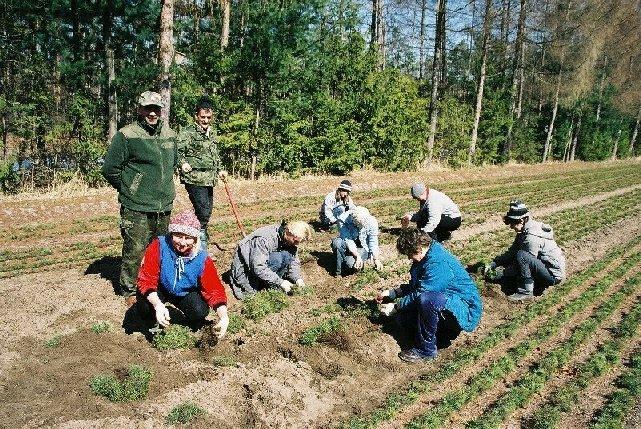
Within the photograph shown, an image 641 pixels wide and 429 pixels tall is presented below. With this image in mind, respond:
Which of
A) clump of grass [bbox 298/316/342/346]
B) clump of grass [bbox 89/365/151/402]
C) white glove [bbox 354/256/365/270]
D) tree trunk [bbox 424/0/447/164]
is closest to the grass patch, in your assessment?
clump of grass [bbox 89/365/151/402]

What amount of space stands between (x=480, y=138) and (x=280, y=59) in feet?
55.3

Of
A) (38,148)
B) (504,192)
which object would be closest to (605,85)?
(504,192)

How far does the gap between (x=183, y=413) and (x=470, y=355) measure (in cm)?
319

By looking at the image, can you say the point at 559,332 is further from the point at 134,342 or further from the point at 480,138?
the point at 480,138

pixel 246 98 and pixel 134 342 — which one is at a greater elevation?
pixel 246 98

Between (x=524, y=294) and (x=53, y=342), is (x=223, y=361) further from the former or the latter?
(x=524, y=294)

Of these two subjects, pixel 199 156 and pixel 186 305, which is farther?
pixel 199 156

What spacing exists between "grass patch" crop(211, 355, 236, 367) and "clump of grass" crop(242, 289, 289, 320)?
917 millimetres

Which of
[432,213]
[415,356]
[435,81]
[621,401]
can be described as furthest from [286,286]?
[435,81]

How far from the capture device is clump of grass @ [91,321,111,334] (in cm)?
500

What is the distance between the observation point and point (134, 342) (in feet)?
16.1

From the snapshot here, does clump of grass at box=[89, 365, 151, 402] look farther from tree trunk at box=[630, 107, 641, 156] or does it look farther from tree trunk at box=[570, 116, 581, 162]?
tree trunk at box=[630, 107, 641, 156]

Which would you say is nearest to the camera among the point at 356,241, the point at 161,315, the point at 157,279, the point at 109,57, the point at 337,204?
the point at 161,315

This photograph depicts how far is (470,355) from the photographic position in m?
5.29
